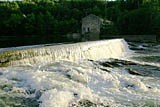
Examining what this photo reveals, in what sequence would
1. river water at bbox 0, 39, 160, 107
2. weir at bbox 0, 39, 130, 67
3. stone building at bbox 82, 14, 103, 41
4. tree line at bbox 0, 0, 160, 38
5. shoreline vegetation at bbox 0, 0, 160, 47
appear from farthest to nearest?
stone building at bbox 82, 14, 103, 41
tree line at bbox 0, 0, 160, 38
shoreline vegetation at bbox 0, 0, 160, 47
weir at bbox 0, 39, 130, 67
river water at bbox 0, 39, 160, 107

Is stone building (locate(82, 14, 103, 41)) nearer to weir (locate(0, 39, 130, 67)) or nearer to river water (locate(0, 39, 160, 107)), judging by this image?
weir (locate(0, 39, 130, 67))

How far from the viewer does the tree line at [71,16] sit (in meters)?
49.1

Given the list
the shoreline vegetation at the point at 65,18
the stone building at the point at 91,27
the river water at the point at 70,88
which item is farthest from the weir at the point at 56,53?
the stone building at the point at 91,27

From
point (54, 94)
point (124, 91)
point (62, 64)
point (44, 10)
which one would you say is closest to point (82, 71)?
point (62, 64)

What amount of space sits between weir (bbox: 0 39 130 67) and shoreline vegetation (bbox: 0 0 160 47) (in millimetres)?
17959

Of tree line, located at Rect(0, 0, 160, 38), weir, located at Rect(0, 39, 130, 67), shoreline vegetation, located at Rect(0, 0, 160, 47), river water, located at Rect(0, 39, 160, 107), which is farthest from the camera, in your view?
tree line, located at Rect(0, 0, 160, 38)

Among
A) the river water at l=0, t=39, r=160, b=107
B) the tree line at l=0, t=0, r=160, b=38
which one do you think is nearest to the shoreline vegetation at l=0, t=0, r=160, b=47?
the tree line at l=0, t=0, r=160, b=38

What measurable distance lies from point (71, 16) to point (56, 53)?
5346 centimetres

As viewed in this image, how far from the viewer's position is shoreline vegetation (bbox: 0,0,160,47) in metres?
48.3

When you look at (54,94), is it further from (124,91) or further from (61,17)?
(61,17)

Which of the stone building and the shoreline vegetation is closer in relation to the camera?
the shoreline vegetation

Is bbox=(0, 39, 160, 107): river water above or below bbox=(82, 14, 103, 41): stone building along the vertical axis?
above

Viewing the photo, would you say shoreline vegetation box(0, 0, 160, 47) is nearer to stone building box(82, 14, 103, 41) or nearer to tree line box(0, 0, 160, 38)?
tree line box(0, 0, 160, 38)

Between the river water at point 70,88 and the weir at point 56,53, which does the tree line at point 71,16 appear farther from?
the river water at point 70,88
